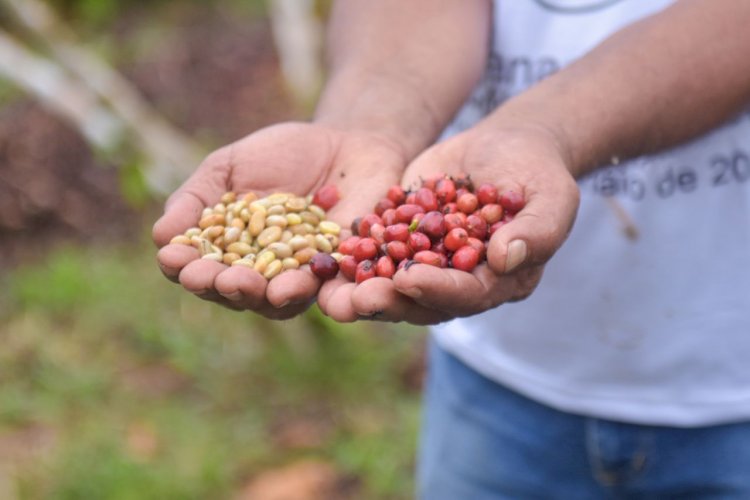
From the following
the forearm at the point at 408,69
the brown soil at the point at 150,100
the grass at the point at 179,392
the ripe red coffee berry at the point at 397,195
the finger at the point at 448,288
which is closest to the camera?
the finger at the point at 448,288

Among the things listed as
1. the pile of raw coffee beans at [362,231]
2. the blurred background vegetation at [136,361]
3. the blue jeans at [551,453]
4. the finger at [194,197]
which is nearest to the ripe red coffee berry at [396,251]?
the pile of raw coffee beans at [362,231]

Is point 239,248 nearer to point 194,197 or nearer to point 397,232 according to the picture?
point 194,197

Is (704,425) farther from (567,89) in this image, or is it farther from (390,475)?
(390,475)

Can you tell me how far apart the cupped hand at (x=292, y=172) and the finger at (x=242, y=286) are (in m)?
0.05

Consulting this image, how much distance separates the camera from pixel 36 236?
4.23 meters

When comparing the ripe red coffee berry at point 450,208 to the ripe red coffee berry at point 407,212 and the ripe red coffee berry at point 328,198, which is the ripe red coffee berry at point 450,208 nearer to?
the ripe red coffee berry at point 407,212

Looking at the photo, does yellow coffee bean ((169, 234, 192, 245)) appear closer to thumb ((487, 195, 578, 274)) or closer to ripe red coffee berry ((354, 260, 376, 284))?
ripe red coffee berry ((354, 260, 376, 284))

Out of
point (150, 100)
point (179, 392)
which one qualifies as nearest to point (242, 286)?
point (179, 392)

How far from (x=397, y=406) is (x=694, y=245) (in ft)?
5.82

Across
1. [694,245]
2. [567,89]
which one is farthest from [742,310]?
[567,89]

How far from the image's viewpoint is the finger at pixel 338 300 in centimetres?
132

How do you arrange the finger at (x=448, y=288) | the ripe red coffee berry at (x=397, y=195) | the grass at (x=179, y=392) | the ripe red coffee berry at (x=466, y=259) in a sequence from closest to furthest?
1. the finger at (x=448, y=288)
2. the ripe red coffee berry at (x=466, y=259)
3. the ripe red coffee berry at (x=397, y=195)
4. the grass at (x=179, y=392)

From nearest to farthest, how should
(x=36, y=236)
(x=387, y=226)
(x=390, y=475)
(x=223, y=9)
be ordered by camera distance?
(x=387, y=226), (x=390, y=475), (x=36, y=236), (x=223, y=9)

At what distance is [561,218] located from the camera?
1.33m
